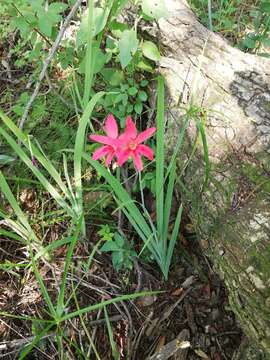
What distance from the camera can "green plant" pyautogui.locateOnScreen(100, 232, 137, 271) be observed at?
144cm

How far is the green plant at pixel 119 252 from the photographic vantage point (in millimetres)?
1443

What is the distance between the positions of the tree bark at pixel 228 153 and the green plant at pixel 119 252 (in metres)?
0.28

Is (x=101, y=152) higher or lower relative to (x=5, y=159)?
higher

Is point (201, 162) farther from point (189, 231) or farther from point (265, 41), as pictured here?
point (265, 41)

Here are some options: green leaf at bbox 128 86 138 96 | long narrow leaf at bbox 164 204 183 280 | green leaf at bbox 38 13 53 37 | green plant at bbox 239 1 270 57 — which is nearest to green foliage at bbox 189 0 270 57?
green plant at bbox 239 1 270 57

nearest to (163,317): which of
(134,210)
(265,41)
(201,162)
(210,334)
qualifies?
(210,334)

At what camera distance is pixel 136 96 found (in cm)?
161

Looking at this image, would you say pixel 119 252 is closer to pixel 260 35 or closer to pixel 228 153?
pixel 228 153

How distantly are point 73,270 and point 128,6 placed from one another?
110 cm

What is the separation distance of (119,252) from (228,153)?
0.51 meters

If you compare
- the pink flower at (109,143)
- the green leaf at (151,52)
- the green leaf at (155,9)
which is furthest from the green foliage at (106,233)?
the green leaf at (155,9)

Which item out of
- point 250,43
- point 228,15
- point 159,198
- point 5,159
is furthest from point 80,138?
point 228,15

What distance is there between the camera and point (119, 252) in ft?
4.77

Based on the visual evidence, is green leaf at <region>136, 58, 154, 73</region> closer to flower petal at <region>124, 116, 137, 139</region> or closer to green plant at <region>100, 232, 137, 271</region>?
flower petal at <region>124, 116, 137, 139</region>
